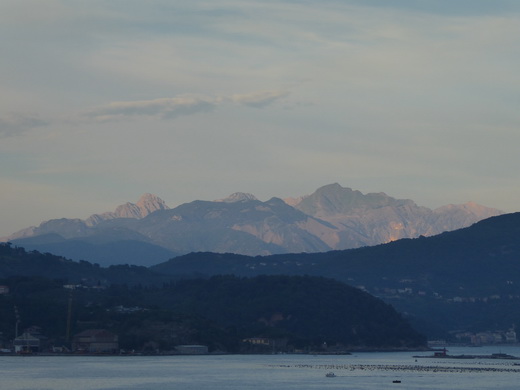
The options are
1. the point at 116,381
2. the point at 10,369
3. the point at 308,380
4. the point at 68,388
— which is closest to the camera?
the point at 68,388

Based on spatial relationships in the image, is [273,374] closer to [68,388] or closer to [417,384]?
[417,384]

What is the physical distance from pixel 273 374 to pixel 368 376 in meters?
14.7

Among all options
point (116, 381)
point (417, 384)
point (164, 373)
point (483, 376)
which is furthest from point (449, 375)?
point (116, 381)

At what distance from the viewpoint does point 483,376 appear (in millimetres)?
196500

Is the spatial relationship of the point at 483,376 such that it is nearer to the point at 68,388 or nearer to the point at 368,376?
the point at 368,376

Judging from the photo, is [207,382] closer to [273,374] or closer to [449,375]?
[273,374]

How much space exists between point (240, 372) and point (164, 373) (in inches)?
501

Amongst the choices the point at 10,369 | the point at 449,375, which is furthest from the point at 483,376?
the point at 10,369

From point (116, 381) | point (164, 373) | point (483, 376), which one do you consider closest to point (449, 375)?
point (483, 376)

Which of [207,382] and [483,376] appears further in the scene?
[483,376]

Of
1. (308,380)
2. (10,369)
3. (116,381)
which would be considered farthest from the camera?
(10,369)

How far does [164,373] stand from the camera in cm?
→ 19112

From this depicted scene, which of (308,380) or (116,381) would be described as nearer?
(116,381)

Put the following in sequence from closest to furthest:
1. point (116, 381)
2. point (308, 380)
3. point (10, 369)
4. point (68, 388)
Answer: point (68, 388) → point (116, 381) → point (308, 380) → point (10, 369)
